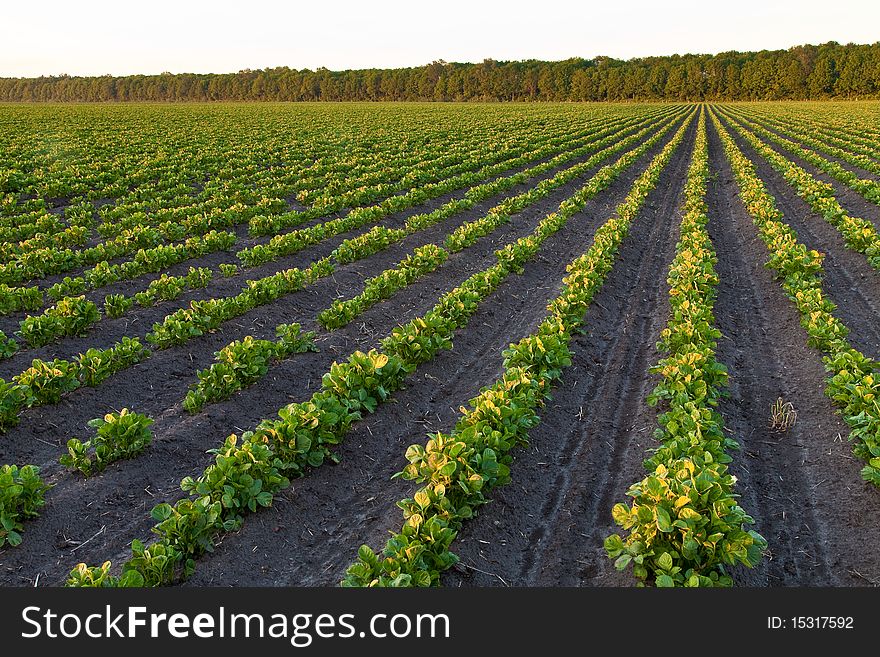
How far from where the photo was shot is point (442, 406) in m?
7.85

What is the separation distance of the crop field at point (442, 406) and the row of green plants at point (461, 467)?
31 mm

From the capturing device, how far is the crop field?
16.6ft

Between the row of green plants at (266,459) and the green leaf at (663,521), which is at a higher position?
the green leaf at (663,521)

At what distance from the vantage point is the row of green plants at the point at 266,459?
15.7 ft

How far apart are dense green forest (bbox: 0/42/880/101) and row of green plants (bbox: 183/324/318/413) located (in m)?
138

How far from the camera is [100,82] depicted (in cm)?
16200

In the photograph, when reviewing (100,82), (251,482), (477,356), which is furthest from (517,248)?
(100,82)

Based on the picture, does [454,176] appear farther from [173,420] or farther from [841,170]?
[173,420]

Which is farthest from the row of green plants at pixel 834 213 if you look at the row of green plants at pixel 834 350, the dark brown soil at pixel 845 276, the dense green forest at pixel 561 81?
the dense green forest at pixel 561 81

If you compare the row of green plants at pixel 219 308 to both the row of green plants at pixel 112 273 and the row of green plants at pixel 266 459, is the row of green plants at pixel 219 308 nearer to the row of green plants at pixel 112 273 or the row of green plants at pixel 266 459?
the row of green plants at pixel 112 273

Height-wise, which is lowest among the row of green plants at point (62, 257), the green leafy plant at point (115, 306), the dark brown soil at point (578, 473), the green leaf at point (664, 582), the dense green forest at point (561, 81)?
the dark brown soil at point (578, 473)

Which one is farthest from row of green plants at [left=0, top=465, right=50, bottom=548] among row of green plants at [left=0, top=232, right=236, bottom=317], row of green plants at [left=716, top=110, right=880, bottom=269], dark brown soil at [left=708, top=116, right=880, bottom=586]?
row of green plants at [left=716, top=110, right=880, bottom=269]

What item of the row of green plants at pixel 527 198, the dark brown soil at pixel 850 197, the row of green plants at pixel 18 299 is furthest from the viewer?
the dark brown soil at pixel 850 197

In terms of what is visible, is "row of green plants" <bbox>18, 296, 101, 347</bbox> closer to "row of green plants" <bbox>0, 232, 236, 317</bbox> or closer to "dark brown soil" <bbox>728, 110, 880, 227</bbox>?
"row of green plants" <bbox>0, 232, 236, 317</bbox>
